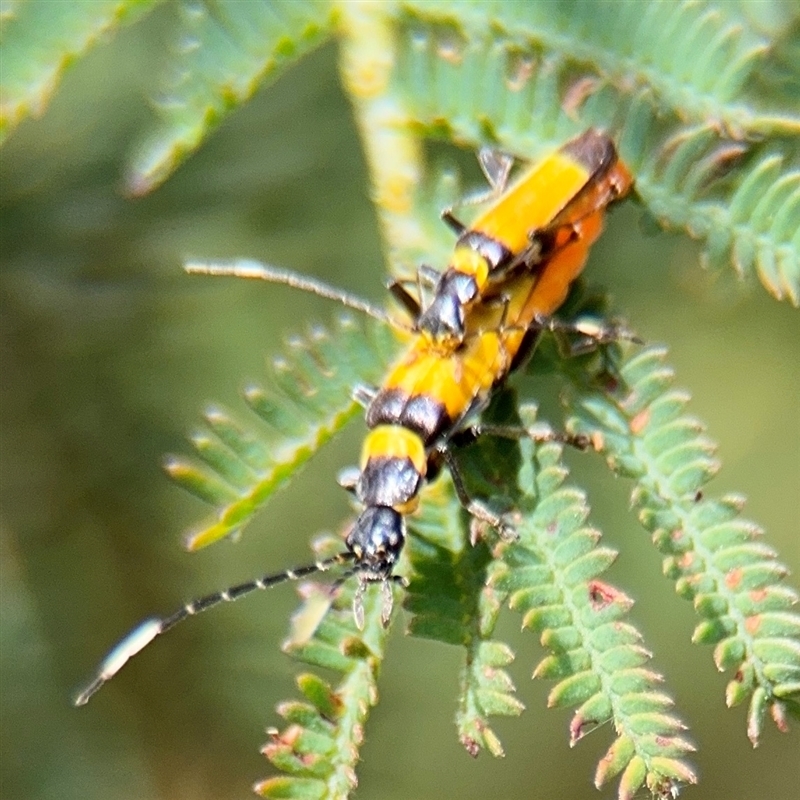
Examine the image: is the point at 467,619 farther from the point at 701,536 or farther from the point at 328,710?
the point at 701,536

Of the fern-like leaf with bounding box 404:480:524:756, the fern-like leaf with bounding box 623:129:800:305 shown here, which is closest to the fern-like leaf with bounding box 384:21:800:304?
the fern-like leaf with bounding box 623:129:800:305

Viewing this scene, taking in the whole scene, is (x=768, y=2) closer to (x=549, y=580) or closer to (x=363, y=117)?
(x=363, y=117)

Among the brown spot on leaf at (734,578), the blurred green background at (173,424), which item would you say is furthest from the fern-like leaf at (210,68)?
the blurred green background at (173,424)

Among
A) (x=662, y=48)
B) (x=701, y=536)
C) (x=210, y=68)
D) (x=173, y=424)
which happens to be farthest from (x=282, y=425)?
(x=173, y=424)

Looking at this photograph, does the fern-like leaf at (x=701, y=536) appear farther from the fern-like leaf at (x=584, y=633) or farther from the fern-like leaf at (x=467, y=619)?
the fern-like leaf at (x=467, y=619)

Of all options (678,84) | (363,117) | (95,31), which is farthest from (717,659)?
(95,31)

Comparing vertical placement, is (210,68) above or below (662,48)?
below

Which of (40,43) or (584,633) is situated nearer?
(584,633)
